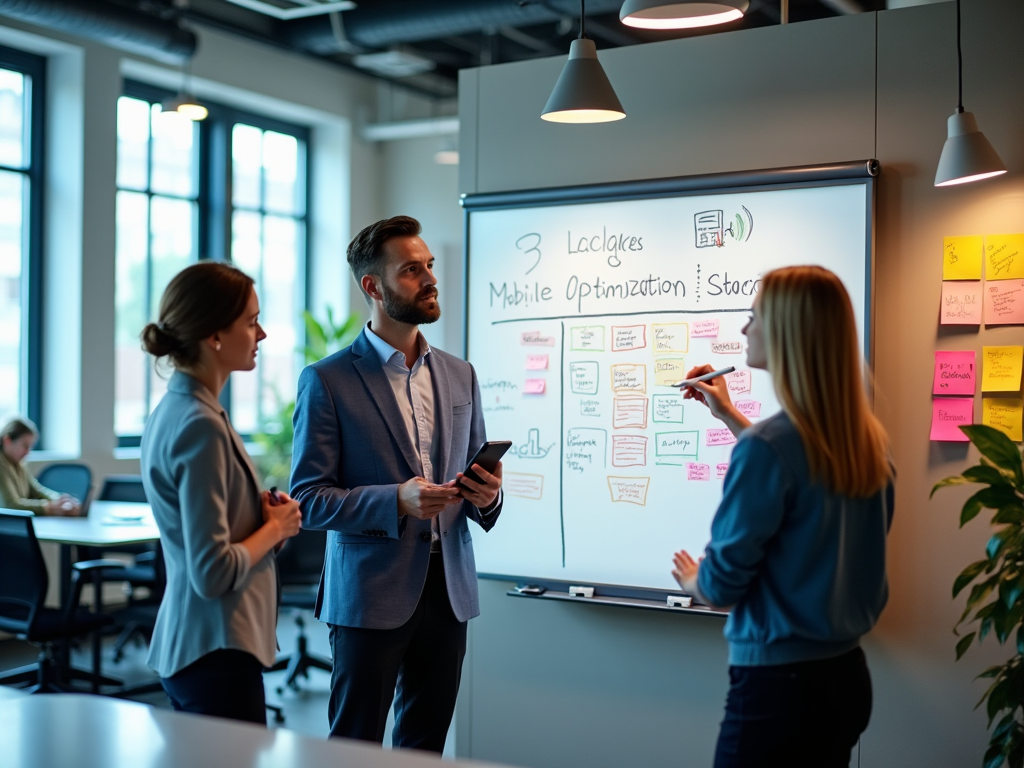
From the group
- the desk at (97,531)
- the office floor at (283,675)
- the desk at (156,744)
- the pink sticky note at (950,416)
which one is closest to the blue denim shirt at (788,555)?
the desk at (156,744)

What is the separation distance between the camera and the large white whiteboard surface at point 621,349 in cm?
345

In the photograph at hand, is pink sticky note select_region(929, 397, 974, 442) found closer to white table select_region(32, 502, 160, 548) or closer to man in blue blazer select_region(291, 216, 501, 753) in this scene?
man in blue blazer select_region(291, 216, 501, 753)

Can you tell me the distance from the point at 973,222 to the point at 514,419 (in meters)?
1.69

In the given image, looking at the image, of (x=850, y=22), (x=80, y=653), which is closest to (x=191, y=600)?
(x=850, y=22)

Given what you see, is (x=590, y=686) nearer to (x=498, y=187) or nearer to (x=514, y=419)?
(x=514, y=419)

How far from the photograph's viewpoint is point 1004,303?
125 inches

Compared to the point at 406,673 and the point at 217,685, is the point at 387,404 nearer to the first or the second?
the point at 406,673

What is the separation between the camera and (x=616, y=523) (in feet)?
11.9

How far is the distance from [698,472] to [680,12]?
1.55m

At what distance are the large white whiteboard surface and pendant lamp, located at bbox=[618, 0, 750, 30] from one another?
0.93m

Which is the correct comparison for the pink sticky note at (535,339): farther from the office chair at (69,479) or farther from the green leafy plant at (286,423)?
the green leafy plant at (286,423)

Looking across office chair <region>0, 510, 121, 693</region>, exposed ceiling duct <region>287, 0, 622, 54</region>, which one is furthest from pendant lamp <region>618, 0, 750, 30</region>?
office chair <region>0, 510, 121, 693</region>

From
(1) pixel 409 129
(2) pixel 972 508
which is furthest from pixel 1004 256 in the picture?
(1) pixel 409 129

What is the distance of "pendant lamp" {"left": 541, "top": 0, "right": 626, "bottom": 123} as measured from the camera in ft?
9.95
